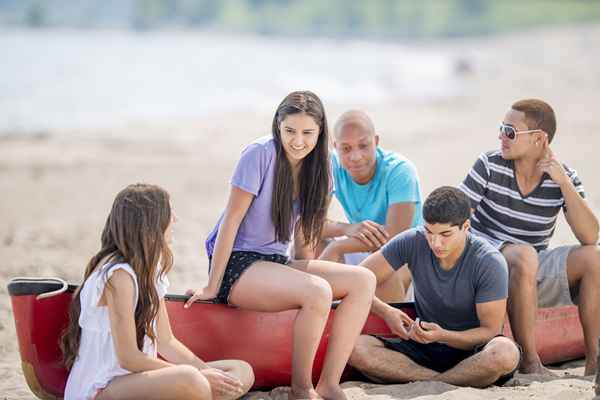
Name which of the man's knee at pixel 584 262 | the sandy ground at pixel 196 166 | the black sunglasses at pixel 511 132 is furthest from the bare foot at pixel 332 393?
the black sunglasses at pixel 511 132

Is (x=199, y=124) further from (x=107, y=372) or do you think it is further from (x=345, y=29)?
(x=345, y=29)

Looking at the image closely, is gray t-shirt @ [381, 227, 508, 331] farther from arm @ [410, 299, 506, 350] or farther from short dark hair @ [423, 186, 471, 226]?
short dark hair @ [423, 186, 471, 226]

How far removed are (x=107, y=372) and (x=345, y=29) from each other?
56.7 metres

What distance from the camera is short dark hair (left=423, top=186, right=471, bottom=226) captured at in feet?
12.6

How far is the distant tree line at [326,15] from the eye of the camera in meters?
49.8

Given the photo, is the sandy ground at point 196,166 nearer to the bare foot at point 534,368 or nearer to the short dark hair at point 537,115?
the bare foot at point 534,368

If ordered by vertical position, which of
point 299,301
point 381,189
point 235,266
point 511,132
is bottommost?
point 299,301

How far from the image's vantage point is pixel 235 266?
3.94m

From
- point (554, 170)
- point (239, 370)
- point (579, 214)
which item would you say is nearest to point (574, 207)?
point (579, 214)

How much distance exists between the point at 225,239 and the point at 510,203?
1.51 meters

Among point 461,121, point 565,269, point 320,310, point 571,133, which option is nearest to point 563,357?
point 565,269

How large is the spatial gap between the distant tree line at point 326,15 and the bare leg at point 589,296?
42.7 meters

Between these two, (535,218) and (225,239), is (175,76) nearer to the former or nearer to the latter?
(535,218)

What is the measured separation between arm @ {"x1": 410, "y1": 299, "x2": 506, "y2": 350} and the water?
48.1 feet
